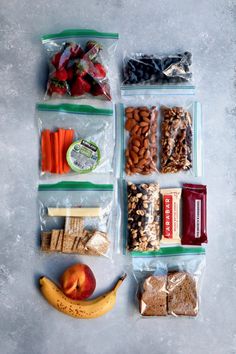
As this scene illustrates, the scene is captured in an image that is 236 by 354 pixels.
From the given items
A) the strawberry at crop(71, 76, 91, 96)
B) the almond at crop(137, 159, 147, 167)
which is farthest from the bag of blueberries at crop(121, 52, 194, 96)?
the almond at crop(137, 159, 147, 167)

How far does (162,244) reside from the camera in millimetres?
2240

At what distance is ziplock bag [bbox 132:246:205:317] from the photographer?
7.19 ft

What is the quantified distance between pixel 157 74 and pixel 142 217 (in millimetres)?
557

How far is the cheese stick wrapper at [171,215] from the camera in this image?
221 cm

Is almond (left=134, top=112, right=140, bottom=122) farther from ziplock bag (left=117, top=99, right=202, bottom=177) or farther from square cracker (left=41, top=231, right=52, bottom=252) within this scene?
square cracker (left=41, top=231, right=52, bottom=252)

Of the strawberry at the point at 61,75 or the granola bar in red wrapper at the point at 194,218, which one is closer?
the strawberry at the point at 61,75

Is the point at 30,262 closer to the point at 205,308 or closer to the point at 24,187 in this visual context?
the point at 24,187

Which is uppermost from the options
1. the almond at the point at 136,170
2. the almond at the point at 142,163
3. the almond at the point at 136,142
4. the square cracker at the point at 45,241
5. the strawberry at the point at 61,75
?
the strawberry at the point at 61,75

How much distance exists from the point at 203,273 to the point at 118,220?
404 mm

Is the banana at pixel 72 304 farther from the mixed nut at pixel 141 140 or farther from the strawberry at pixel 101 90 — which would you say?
the strawberry at pixel 101 90

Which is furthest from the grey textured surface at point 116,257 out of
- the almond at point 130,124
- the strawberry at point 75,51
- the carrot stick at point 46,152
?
the almond at point 130,124

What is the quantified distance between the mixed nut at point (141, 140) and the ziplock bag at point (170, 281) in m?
0.34

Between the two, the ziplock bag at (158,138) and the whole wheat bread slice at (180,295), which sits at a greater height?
the ziplock bag at (158,138)

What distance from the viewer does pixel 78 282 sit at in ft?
7.01
